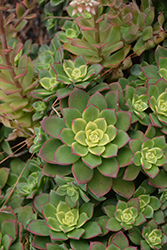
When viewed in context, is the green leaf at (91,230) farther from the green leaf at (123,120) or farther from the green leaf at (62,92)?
the green leaf at (62,92)

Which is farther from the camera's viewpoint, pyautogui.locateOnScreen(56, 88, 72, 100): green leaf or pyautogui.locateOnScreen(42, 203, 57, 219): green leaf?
pyautogui.locateOnScreen(56, 88, 72, 100): green leaf

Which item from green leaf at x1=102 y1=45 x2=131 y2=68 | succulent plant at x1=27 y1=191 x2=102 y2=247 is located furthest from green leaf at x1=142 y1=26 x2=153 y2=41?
succulent plant at x1=27 y1=191 x2=102 y2=247

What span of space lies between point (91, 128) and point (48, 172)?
0.32 meters

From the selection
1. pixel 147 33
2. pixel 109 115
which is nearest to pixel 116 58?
pixel 147 33

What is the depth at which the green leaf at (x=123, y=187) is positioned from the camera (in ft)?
4.17

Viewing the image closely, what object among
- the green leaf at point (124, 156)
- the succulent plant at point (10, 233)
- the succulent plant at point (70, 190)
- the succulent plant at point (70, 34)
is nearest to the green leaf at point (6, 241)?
the succulent plant at point (10, 233)

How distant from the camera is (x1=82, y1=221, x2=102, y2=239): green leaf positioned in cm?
120

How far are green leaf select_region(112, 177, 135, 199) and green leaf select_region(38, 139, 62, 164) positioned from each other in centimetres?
35

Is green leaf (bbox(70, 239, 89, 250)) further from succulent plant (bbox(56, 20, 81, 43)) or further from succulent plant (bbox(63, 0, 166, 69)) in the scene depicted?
succulent plant (bbox(56, 20, 81, 43))

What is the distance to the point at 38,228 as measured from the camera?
127 centimetres

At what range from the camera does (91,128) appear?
129 centimetres

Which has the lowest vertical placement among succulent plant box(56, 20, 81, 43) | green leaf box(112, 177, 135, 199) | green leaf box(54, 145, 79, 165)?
green leaf box(112, 177, 135, 199)

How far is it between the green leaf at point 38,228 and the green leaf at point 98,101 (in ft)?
2.17

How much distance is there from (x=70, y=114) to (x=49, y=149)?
217mm
